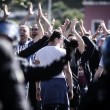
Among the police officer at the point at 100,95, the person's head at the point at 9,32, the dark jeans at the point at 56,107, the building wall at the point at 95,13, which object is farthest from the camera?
the building wall at the point at 95,13

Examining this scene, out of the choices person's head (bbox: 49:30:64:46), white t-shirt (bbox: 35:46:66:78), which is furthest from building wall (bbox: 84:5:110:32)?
white t-shirt (bbox: 35:46:66:78)

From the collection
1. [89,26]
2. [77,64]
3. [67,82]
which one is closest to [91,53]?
[77,64]

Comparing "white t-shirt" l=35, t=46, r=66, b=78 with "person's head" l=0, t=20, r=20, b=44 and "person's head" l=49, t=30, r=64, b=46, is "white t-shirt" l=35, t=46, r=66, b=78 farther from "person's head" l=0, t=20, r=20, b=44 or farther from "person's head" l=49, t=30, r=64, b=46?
"person's head" l=0, t=20, r=20, b=44

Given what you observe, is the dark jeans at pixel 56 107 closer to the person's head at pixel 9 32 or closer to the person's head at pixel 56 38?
the person's head at pixel 56 38

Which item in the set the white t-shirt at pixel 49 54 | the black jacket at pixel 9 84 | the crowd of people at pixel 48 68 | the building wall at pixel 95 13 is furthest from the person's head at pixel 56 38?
the building wall at pixel 95 13

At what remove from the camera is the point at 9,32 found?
621 centimetres

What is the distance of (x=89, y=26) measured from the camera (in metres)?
52.2

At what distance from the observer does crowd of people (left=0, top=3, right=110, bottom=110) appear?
205 inches

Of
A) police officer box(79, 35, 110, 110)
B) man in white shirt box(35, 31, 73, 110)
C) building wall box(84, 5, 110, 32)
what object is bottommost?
building wall box(84, 5, 110, 32)

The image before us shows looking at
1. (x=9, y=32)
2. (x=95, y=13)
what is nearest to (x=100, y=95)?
(x=9, y=32)

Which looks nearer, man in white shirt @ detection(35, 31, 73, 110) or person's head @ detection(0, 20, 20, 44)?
person's head @ detection(0, 20, 20, 44)

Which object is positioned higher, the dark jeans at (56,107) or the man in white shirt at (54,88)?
the man in white shirt at (54,88)

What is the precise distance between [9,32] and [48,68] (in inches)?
30.5

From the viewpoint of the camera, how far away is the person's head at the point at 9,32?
6.02 meters
